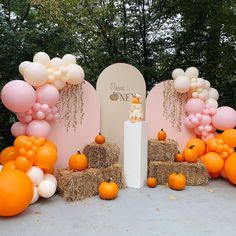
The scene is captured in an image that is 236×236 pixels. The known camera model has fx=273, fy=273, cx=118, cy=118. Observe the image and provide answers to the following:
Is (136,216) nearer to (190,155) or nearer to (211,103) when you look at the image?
(190,155)

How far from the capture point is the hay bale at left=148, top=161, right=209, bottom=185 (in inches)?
151

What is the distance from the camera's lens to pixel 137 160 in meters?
3.70

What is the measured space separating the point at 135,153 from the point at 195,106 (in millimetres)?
1261

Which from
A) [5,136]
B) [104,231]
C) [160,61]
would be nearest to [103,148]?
[104,231]

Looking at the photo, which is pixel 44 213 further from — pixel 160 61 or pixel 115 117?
pixel 160 61

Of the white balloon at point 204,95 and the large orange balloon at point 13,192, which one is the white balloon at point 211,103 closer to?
the white balloon at point 204,95

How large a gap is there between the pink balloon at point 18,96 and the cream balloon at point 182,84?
221 centimetres

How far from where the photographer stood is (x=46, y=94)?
3.42 m

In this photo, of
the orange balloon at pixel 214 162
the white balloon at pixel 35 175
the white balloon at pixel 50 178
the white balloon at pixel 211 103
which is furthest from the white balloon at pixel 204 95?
the white balloon at pixel 35 175

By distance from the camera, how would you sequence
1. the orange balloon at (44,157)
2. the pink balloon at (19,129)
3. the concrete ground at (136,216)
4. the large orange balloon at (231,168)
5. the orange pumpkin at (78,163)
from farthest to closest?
the large orange balloon at (231,168)
the pink balloon at (19,129)
the orange pumpkin at (78,163)
the orange balloon at (44,157)
the concrete ground at (136,216)

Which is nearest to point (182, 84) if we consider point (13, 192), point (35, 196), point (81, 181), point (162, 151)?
point (162, 151)

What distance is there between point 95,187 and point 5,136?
2.36 m

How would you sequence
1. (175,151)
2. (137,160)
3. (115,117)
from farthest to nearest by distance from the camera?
(115,117)
(175,151)
(137,160)

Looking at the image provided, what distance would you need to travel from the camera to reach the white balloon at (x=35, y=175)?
121 inches
